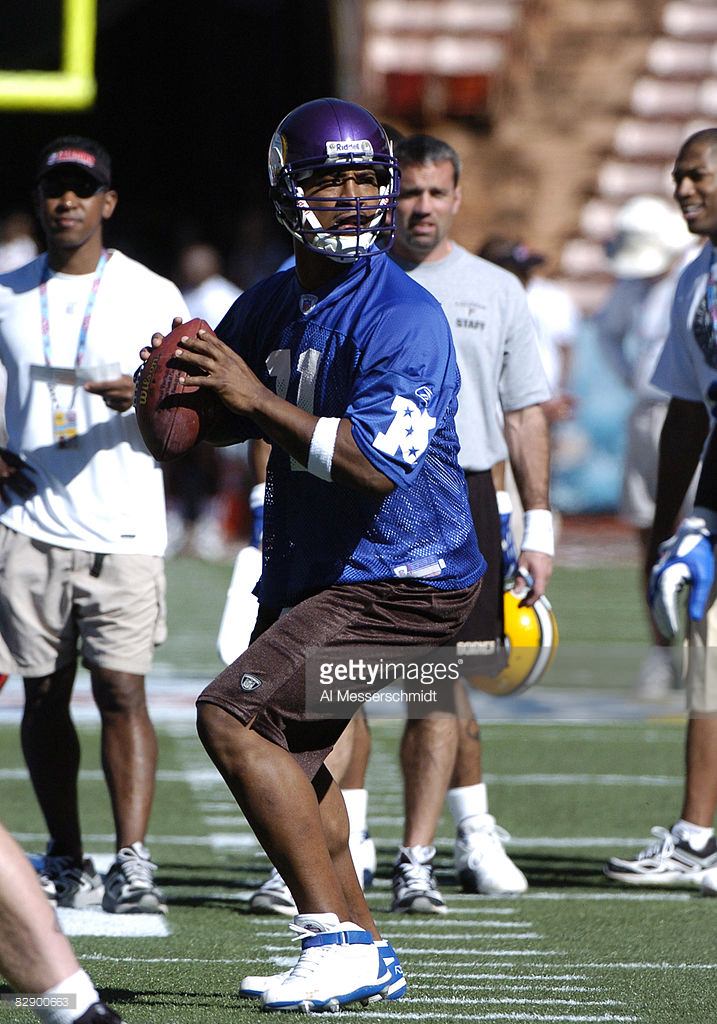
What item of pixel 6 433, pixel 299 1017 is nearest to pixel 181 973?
→ pixel 299 1017

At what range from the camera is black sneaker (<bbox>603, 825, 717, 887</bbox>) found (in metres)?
5.83

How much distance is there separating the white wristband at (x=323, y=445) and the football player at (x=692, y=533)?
6.45 ft

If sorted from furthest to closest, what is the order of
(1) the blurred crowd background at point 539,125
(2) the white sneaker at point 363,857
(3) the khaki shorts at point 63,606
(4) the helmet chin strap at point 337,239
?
1. (1) the blurred crowd background at point 539,125
2. (2) the white sneaker at point 363,857
3. (3) the khaki shorts at point 63,606
4. (4) the helmet chin strap at point 337,239

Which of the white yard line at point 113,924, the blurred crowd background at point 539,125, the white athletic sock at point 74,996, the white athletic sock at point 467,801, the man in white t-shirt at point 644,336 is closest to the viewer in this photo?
the white athletic sock at point 74,996

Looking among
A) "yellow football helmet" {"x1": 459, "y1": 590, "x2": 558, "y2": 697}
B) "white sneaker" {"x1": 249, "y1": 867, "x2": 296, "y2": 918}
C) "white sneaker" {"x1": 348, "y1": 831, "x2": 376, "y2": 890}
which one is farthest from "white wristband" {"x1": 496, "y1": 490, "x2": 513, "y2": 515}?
"white sneaker" {"x1": 249, "y1": 867, "x2": 296, "y2": 918}

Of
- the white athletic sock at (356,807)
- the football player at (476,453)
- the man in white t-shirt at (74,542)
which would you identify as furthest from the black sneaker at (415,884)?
the man in white t-shirt at (74,542)

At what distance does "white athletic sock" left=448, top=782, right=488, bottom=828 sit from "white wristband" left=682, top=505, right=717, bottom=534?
3.44ft

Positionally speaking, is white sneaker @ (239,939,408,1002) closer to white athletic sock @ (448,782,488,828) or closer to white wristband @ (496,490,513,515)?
white athletic sock @ (448,782,488,828)

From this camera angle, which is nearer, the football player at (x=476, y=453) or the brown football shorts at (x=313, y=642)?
the brown football shorts at (x=313, y=642)

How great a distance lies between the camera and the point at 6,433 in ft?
19.1

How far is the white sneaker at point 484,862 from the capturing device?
18.9ft

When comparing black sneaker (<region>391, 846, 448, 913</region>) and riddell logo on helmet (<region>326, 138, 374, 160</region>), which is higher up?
riddell logo on helmet (<region>326, 138, 374, 160</region>)

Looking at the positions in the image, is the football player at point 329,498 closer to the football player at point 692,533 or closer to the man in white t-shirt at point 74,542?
the man in white t-shirt at point 74,542

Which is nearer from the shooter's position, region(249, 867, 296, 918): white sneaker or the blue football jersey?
the blue football jersey
